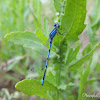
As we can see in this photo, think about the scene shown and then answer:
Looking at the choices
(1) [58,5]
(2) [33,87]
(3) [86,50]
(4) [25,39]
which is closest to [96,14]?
(3) [86,50]

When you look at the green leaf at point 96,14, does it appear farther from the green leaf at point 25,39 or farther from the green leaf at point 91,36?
the green leaf at point 25,39

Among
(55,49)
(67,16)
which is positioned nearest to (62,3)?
(67,16)

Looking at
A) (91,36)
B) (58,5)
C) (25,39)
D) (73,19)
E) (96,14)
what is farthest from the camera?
(96,14)

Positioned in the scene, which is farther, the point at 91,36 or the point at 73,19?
the point at 91,36

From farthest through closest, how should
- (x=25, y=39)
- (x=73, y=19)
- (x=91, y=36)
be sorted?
(x=91, y=36)
(x=25, y=39)
(x=73, y=19)

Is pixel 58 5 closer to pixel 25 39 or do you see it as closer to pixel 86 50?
pixel 25 39

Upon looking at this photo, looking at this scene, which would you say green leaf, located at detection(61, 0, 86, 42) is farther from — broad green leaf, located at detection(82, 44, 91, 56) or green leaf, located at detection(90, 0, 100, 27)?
green leaf, located at detection(90, 0, 100, 27)

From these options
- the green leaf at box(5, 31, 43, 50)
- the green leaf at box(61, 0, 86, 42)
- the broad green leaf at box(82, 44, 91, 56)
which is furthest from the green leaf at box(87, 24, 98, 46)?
the green leaf at box(5, 31, 43, 50)
